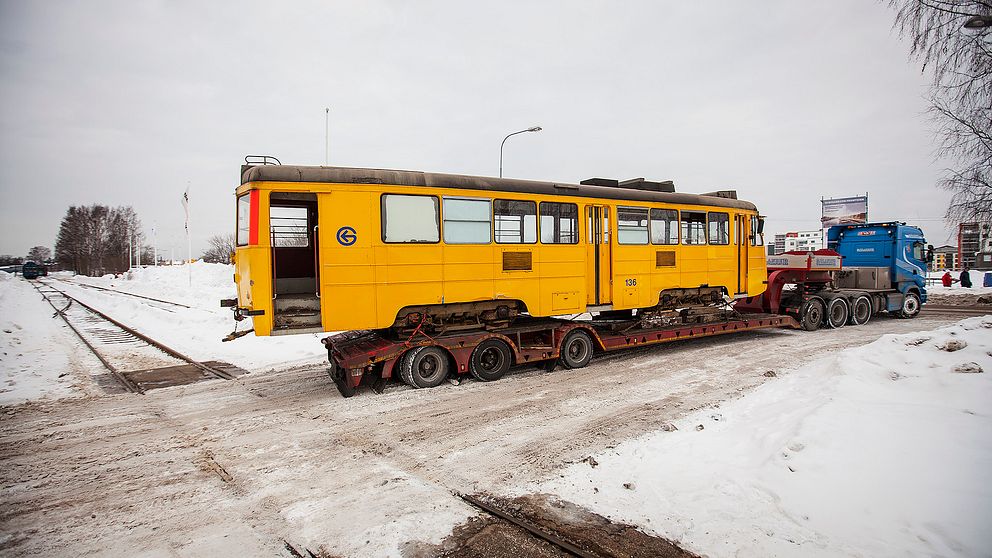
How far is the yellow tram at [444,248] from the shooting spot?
7488 millimetres

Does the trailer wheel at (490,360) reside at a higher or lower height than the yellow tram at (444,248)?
lower

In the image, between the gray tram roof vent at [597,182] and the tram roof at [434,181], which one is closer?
the tram roof at [434,181]

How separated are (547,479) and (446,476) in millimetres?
1033

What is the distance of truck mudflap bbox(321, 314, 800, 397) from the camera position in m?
7.85

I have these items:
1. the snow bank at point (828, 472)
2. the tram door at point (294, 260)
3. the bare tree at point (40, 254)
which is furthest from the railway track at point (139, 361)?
the bare tree at point (40, 254)

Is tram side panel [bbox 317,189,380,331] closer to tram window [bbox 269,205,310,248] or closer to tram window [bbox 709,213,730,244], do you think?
tram window [bbox 269,205,310,248]

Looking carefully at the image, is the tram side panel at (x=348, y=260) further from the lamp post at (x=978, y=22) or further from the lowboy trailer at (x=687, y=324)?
the lamp post at (x=978, y=22)

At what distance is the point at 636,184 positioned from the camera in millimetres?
11141

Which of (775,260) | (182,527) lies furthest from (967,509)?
(775,260)

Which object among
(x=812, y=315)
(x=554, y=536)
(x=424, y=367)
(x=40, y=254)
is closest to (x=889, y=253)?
(x=812, y=315)

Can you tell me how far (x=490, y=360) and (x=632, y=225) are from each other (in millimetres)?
4362

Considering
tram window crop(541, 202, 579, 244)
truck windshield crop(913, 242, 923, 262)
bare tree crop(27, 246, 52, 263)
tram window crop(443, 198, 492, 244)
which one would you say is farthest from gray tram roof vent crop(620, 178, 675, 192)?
bare tree crop(27, 246, 52, 263)

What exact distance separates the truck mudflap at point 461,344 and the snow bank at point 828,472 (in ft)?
11.0

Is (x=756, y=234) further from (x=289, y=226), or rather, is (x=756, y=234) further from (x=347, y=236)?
(x=289, y=226)
